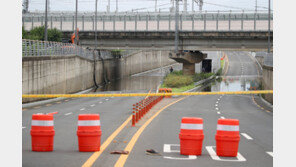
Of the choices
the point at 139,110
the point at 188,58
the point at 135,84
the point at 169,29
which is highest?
the point at 169,29

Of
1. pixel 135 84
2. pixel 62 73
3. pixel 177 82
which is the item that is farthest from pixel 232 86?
pixel 62 73

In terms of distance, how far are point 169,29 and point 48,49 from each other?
94.6ft

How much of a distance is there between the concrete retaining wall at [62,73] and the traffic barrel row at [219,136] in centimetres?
2396

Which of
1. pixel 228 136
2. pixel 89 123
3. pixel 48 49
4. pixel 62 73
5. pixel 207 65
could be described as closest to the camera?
pixel 228 136

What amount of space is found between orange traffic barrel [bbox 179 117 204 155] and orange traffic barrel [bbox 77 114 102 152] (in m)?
1.97

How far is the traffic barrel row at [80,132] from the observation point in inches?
476

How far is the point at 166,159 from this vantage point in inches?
456

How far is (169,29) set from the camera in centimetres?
6950

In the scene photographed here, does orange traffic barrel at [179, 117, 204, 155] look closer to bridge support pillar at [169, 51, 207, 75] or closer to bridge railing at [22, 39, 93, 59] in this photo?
bridge railing at [22, 39, 93, 59]

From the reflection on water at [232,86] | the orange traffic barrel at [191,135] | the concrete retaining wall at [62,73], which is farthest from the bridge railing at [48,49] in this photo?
the orange traffic barrel at [191,135]

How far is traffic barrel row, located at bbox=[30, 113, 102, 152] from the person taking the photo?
12094 millimetres

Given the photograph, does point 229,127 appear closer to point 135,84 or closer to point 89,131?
point 89,131

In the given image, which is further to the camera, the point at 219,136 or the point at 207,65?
the point at 207,65

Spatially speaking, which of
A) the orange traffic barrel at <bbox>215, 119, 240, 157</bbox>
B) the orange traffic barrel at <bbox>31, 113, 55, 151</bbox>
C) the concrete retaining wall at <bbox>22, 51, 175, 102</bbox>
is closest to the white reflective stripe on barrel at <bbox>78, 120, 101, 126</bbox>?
the orange traffic barrel at <bbox>31, 113, 55, 151</bbox>
